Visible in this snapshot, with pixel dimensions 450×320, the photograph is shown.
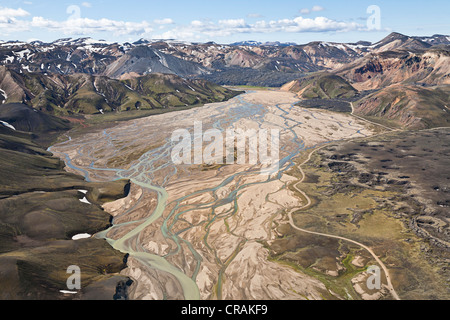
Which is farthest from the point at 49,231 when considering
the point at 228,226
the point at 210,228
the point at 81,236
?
the point at 228,226

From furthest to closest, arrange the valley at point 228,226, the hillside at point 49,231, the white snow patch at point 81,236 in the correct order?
the white snow patch at point 81,236 < the valley at point 228,226 < the hillside at point 49,231

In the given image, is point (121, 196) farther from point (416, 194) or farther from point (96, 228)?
point (416, 194)

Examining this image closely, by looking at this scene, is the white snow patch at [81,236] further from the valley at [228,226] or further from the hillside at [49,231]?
the hillside at [49,231]

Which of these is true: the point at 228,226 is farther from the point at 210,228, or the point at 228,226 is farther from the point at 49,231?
the point at 49,231

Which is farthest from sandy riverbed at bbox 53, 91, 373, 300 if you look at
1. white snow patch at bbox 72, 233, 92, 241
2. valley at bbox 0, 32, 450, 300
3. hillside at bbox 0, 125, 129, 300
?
white snow patch at bbox 72, 233, 92, 241

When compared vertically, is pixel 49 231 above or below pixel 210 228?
above

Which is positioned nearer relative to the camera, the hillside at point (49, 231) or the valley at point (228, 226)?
the hillside at point (49, 231)

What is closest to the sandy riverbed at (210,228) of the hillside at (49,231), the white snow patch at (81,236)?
the hillside at (49,231)

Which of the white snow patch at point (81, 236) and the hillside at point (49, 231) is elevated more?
the hillside at point (49, 231)

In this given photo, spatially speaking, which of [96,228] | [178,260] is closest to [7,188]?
[96,228]

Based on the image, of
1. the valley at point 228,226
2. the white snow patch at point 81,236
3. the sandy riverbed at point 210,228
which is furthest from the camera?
the white snow patch at point 81,236

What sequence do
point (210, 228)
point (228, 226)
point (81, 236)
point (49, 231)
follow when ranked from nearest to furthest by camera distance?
1. point (49, 231)
2. point (81, 236)
3. point (210, 228)
4. point (228, 226)
